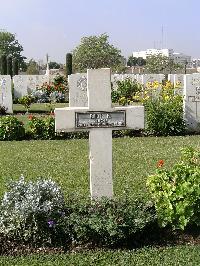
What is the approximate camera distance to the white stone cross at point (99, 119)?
5730 mm

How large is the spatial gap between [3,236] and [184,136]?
384 inches

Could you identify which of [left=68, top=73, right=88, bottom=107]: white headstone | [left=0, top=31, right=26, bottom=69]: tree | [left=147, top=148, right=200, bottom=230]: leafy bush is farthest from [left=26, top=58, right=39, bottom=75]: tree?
[left=147, top=148, right=200, bottom=230]: leafy bush

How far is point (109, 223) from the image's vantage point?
509cm

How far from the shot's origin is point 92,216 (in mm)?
5234

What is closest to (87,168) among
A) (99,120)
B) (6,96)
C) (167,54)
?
(99,120)

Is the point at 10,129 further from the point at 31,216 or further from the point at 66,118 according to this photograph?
the point at 31,216

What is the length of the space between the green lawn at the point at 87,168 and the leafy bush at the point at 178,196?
0.29 metres

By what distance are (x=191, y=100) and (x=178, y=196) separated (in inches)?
401

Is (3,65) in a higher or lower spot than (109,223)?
higher

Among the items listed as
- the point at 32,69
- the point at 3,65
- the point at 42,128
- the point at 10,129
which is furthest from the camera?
the point at 32,69

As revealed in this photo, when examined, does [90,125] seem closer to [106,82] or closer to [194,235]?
[106,82]

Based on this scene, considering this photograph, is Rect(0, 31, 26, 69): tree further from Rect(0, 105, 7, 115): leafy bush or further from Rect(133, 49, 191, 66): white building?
Rect(0, 105, 7, 115): leafy bush

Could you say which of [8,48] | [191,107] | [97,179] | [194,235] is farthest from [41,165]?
[8,48]

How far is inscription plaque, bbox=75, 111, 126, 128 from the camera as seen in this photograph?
5.75m
